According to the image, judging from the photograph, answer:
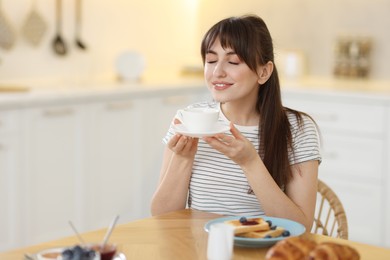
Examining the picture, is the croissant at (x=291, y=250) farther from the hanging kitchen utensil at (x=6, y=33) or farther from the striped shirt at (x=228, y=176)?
the hanging kitchen utensil at (x=6, y=33)

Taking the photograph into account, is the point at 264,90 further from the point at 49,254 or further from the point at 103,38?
the point at 103,38

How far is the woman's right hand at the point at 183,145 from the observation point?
2172 mm

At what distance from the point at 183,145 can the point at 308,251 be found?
2.14 ft

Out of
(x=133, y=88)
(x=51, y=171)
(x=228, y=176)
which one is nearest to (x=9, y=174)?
(x=51, y=171)

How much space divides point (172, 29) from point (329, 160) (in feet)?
5.01

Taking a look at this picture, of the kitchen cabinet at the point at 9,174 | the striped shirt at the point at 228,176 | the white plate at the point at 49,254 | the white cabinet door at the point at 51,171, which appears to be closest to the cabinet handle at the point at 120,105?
the white cabinet door at the point at 51,171

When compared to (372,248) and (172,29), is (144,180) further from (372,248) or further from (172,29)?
(372,248)

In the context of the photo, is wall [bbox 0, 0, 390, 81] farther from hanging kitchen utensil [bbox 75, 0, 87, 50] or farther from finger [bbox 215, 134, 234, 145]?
finger [bbox 215, 134, 234, 145]

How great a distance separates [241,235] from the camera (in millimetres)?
1878

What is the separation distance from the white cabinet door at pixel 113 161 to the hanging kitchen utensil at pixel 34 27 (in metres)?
0.62

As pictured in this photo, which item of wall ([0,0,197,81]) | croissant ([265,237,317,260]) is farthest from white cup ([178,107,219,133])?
wall ([0,0,197,81])

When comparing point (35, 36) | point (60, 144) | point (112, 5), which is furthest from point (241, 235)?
point (112, 5)

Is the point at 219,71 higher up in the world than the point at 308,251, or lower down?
higher up

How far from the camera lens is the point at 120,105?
4.23 meters
